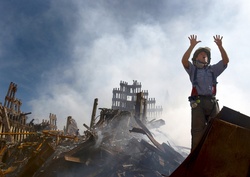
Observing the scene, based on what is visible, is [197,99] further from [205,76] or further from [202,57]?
[202,57]

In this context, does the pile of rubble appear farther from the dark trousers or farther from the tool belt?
the tool belt

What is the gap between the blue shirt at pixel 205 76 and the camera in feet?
12.6

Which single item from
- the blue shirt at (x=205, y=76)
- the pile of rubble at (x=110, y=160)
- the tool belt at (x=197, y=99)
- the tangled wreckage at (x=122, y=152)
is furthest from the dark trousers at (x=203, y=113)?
the pile of rubble at (x=110, y=160)

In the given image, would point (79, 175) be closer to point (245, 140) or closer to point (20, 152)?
point (20, 152)

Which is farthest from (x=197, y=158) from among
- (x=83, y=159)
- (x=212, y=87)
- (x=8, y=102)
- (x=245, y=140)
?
(x=8, y=102)

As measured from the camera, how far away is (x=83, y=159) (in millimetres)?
6348

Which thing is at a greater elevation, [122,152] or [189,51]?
[189,51]

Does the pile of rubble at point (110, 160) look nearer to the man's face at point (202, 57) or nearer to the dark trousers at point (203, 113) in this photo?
the dark trousers at point (203, 113)

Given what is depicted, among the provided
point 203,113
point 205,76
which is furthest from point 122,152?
point 205,76

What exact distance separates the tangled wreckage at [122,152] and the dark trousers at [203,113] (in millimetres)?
956

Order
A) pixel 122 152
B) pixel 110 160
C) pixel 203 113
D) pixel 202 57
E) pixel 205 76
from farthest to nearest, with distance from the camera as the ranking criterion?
pixel 122 152 → pixel 110 160 → pixel 202 57 → pixel 205 76 → pixel 203 113

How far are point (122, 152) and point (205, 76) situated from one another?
408 centimetres

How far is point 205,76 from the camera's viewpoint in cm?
390

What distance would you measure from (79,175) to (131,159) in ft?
5.43
